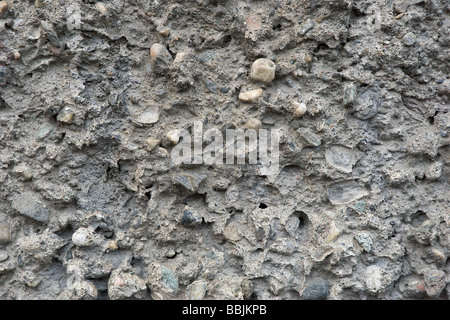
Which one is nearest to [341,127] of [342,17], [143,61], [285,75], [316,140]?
[316,140]

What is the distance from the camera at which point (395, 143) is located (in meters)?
1.30

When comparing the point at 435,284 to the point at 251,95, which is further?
the point at 251,95

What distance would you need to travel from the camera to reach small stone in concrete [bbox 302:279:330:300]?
46.3 inches

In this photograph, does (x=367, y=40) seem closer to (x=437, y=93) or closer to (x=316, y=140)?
(x=437, y=93)

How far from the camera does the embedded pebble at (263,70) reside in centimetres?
130

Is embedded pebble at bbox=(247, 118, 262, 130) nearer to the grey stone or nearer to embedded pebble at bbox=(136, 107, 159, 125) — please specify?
embedded pebble at bbox=(136, 107, 159, 125)

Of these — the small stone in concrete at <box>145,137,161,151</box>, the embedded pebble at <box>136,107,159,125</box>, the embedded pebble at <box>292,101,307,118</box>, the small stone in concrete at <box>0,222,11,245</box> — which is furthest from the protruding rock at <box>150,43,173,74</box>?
the small stone in concrete at <box>0,222,11,245</box>

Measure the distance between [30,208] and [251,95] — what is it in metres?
0.80

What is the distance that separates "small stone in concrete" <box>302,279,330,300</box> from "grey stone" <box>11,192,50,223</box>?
0.85 m

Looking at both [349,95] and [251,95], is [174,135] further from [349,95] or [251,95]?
[349,95]

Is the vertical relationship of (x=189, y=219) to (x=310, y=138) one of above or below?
below

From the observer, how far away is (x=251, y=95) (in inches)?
51.1

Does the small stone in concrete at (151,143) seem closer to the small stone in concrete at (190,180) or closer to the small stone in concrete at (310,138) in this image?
the small stone in concrete at (190,180)

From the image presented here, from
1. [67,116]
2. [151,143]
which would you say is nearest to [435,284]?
[151,143]
